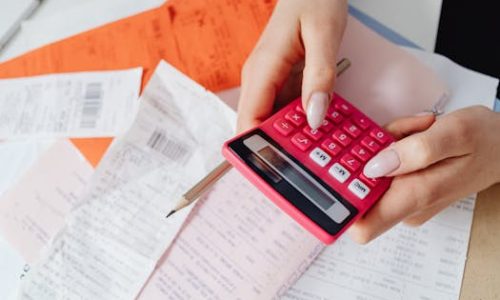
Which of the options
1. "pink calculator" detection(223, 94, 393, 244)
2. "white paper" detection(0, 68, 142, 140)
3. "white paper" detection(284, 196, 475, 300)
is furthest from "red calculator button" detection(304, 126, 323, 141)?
"white paper" detection(0, 68, 142, 140)

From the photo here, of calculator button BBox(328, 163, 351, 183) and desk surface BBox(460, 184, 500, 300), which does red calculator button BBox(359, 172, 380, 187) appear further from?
desk surface BBox(460, 184, 500, 300)

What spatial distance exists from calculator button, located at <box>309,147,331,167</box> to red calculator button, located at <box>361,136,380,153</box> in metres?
0.04

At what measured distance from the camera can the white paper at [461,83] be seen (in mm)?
540

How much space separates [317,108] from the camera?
16.9 inches

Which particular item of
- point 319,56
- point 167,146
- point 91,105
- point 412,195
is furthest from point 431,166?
point 91,105

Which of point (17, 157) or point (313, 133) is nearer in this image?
point (313, 133)

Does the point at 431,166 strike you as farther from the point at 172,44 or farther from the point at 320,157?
the point at 172,44

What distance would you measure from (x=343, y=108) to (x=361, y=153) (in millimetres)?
58

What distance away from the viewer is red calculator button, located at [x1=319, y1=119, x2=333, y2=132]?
17.6 inches

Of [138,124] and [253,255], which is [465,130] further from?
[138,124]

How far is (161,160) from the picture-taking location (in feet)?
1.71

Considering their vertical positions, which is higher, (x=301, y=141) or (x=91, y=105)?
(x=91, y=105)

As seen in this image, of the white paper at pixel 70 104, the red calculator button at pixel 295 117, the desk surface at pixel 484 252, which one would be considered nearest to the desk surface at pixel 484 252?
the desk surface at pixel 484 252

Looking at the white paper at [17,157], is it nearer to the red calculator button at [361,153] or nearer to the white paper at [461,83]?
the red calculator button at [361,153]
